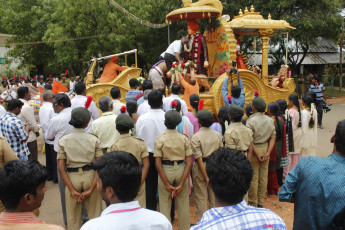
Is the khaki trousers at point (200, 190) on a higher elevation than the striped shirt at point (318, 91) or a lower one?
lower

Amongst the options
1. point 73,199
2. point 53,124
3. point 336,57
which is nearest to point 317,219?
point 73,199

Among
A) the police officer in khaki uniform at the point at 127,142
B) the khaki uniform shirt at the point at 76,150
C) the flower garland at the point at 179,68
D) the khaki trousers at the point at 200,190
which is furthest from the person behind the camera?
the flower garland at the point at 179,68

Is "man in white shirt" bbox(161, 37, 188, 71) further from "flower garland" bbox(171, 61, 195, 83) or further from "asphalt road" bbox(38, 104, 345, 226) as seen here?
"asphalt road" bbox(38, 104, 345, 226)

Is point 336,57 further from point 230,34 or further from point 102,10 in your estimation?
point 230,34

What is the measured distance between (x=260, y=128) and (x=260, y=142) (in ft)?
0.69

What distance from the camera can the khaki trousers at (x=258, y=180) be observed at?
4512 mm

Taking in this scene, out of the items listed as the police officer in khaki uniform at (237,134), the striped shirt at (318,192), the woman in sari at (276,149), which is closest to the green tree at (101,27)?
the woman in sari at (276,149)

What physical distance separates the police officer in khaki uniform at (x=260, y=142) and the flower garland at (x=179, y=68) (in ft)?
9.50

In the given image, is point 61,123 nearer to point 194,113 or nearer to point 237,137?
point 194,113

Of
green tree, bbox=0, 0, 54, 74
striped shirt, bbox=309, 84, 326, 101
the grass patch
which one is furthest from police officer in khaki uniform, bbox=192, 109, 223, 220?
green tree, bbox=0, 0, 54, 74

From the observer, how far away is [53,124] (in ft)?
13.5

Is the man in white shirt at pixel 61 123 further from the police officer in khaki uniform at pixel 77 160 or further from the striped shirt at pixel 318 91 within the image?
the striped shirt at pixel 318 91

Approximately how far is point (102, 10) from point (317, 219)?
16514 mm

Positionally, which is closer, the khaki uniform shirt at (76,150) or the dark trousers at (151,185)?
the khaki uniform shirt at (76,150)
